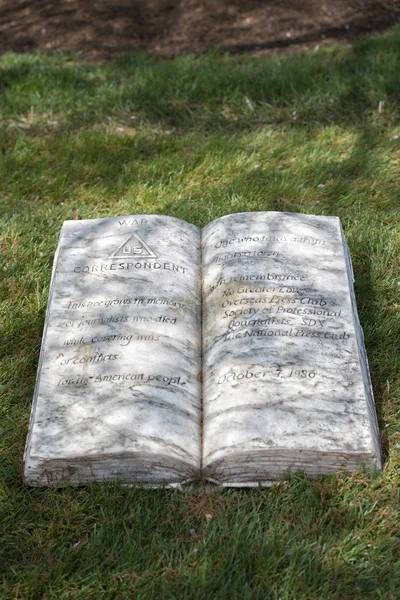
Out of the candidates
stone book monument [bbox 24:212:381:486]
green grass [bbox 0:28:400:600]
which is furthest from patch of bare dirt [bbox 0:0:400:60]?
stone book monument [bbox 24:212:381:486]

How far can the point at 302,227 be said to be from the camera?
3.18 metres

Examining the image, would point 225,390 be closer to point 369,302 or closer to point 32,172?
point 369,302

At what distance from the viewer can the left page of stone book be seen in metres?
2.48

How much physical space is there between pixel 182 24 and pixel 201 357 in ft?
11.6

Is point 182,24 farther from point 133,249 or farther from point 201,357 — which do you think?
point 201,357

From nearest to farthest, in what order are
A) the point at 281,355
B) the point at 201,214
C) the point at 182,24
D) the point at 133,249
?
the point at 281,355 < the point at 133,249 < the point at 201,214 < the point at 182,24

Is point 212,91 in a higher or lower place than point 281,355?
lower

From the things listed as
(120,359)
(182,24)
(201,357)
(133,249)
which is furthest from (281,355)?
(182,24)

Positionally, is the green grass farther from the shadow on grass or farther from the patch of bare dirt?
the patch of bare dirt

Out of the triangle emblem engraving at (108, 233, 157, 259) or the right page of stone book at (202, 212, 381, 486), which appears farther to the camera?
the triangle emblem engraving at (108, 233, 157, 259)

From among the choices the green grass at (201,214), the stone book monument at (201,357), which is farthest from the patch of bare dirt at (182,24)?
the stone book monument at (201,357)

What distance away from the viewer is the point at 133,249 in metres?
3.12

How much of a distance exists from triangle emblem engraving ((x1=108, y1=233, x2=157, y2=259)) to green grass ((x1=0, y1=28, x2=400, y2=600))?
450 millimetres

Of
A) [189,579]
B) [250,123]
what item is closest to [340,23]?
[250,123]
